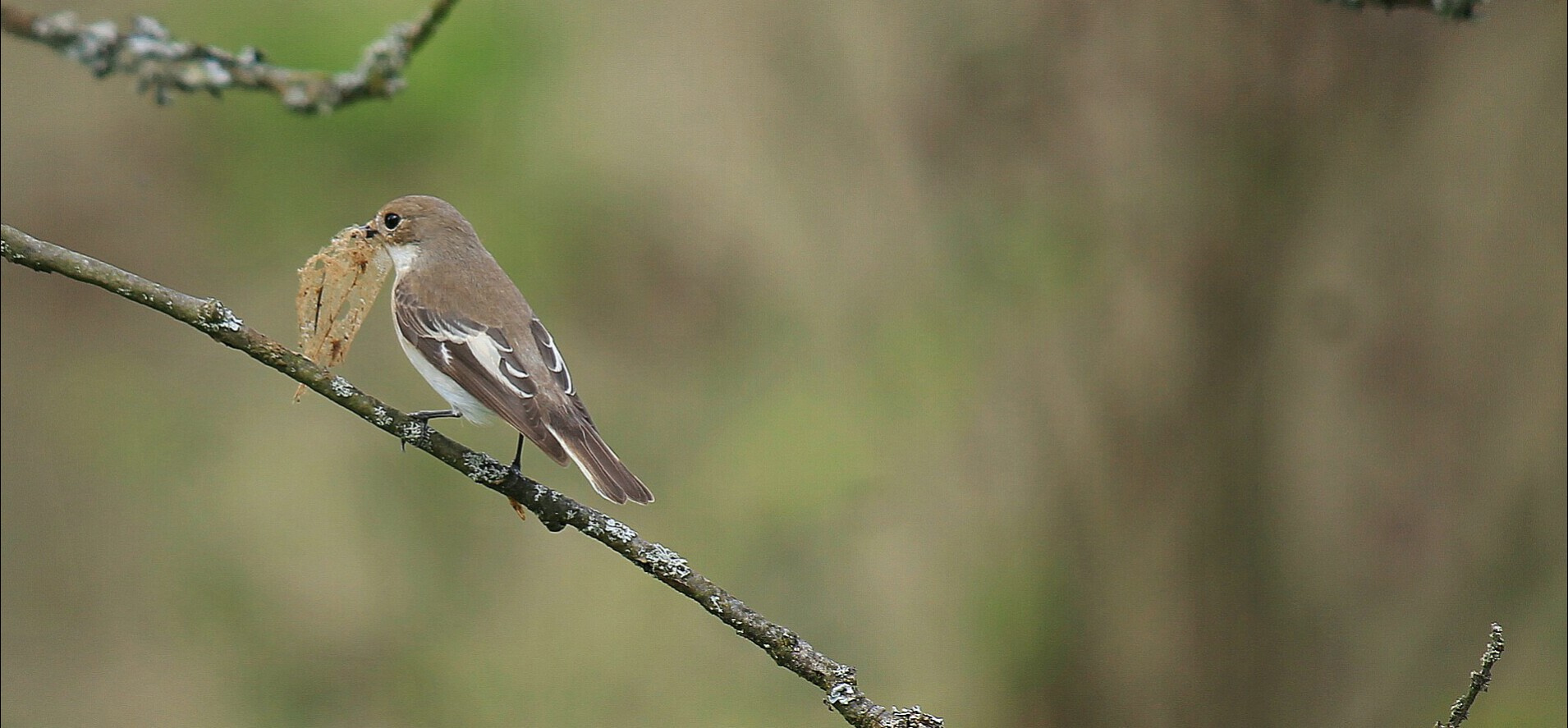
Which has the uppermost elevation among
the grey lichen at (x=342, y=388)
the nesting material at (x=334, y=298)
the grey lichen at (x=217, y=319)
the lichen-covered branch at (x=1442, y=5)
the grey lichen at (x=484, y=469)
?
the lichen-covered branch at (x=1442, y=5)

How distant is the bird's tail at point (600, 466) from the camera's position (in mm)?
3355

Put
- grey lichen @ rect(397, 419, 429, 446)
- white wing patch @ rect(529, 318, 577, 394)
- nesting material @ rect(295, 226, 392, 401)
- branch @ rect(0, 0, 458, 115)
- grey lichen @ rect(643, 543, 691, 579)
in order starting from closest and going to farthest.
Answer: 1. branch @ rect(0, 0, 458, 115)
2. grey lichen @ rect(643, 543, 691, 579)
3. grey lichen @ rect(397, 419, 429, 446)
4. nesting material @ rect(295, 226, 392, 401)
5. white wing patch @ rect(529, 318, 577, 394)

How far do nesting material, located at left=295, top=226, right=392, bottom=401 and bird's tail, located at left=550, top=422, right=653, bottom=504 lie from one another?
632 millimetres

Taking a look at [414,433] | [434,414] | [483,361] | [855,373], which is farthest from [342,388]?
[855,373]

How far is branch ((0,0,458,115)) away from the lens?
6.81 feet

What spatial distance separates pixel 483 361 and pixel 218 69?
67.6 inches

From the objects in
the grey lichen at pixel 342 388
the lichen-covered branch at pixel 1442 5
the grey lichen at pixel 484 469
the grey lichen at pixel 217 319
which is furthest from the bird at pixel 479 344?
the lichen-covered branch at pixel 1442 5

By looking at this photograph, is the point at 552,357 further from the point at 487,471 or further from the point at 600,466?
the point at 487,471

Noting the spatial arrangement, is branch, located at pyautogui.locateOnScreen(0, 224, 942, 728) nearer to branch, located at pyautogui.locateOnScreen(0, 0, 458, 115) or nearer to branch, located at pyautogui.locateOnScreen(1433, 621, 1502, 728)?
branch, located at pyautogui.locateOnScreen(0, 0, 458, 115)

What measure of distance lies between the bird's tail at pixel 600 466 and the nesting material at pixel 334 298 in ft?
2.07

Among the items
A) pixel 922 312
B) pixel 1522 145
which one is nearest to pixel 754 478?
pixel 922 312

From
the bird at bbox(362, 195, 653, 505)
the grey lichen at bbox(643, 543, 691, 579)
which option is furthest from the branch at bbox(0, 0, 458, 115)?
the bird at bbox(362, 195, 653, 505)

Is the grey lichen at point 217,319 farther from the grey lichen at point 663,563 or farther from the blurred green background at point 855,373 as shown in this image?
the blurred green background at point 855,373

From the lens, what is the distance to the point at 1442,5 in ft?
7.64
